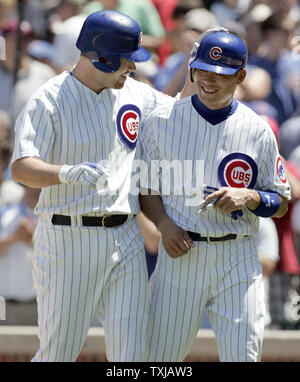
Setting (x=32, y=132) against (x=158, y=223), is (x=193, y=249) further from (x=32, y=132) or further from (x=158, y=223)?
(x=32, y=132)

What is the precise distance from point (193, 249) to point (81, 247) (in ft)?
1.87

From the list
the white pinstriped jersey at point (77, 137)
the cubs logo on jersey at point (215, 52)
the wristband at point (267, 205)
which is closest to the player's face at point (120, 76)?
the white pinstriped jersey at point (77, 137)

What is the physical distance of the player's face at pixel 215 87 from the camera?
4223 millimetres

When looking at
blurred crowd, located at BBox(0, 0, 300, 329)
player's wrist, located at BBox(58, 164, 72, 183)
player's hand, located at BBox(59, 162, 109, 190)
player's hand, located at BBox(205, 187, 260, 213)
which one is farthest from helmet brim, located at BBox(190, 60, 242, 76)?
blurred crowd, located at BBox(0, 0, 300, 329)

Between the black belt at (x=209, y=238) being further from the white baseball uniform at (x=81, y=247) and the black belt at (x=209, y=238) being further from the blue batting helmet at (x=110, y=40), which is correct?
the blue batting helmet at (x=110, y=40)

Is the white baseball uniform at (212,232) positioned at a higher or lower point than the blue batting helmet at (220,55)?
lower

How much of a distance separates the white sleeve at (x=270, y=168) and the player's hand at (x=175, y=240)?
497 mm

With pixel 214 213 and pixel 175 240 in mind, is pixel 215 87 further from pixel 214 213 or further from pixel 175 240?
pixel 175 240

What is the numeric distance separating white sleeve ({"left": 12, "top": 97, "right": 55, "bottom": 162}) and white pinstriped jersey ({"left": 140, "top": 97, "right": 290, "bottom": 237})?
574 mm

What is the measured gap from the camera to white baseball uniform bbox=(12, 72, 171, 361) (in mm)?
4203

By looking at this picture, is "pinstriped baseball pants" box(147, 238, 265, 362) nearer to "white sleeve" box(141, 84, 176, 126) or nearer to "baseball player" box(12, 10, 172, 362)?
"baseball player" box(12, 10, 172, 362)

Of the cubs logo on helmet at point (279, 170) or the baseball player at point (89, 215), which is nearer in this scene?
the baseball player at point (89, 215)

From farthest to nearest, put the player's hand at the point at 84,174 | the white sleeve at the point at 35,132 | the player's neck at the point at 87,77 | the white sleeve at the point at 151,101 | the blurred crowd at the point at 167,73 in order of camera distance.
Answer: the blurred crowd at the point at 167,73 → the white sleeve at the point at 151,101 → the player's neck at the point at 87,77 → the white sleeve at the point at 35,132 → the player's hand at the point at 84,174

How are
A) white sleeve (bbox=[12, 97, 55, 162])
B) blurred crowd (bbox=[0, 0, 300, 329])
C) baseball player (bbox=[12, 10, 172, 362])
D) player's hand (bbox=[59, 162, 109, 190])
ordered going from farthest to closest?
blurred crowd (bbox=[0, 0, 300, 329]) < baseball player (bbox=[12, 10, 172, 362]) < white sleeve (bbox=[12, 97, 55, 162]) < player's hand (bbox=[59, 162, 109, 190])
